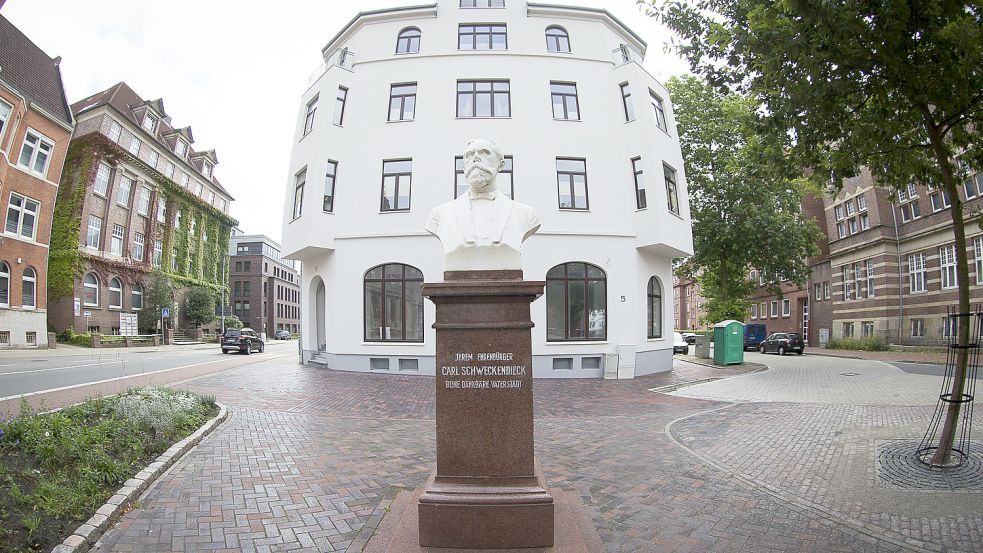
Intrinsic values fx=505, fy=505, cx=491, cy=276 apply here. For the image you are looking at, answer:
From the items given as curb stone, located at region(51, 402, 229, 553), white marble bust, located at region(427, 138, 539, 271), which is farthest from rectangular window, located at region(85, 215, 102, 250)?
white marble bust, located at region(427, 138, 539, 271)

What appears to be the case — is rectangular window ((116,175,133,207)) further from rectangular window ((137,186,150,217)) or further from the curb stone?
the curb stone

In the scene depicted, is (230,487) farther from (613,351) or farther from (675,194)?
(675,194)

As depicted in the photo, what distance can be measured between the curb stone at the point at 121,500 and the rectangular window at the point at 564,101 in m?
14.6

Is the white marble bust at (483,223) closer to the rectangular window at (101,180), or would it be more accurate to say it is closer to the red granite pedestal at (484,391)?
the red granite pedestal at (484,391)

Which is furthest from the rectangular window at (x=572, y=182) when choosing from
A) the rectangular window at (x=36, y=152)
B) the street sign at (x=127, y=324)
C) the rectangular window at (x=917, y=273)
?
the street sign at (x=127, y=324)

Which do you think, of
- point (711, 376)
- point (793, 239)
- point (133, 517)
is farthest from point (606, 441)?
point (793, 239)

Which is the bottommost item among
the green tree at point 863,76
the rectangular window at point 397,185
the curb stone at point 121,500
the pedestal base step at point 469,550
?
the pedestal base step at point 469,550

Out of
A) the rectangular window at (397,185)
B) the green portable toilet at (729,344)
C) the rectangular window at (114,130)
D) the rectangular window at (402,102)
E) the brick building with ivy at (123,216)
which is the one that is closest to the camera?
the rectangular window at (397,185)

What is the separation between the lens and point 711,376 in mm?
16266

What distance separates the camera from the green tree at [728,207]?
2278 cm

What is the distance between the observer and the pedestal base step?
358 centimetres

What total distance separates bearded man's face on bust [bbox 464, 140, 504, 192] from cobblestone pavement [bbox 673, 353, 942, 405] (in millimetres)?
9076

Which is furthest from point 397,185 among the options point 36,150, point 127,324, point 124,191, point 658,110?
point 124,191

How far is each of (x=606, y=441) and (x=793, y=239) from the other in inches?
799
